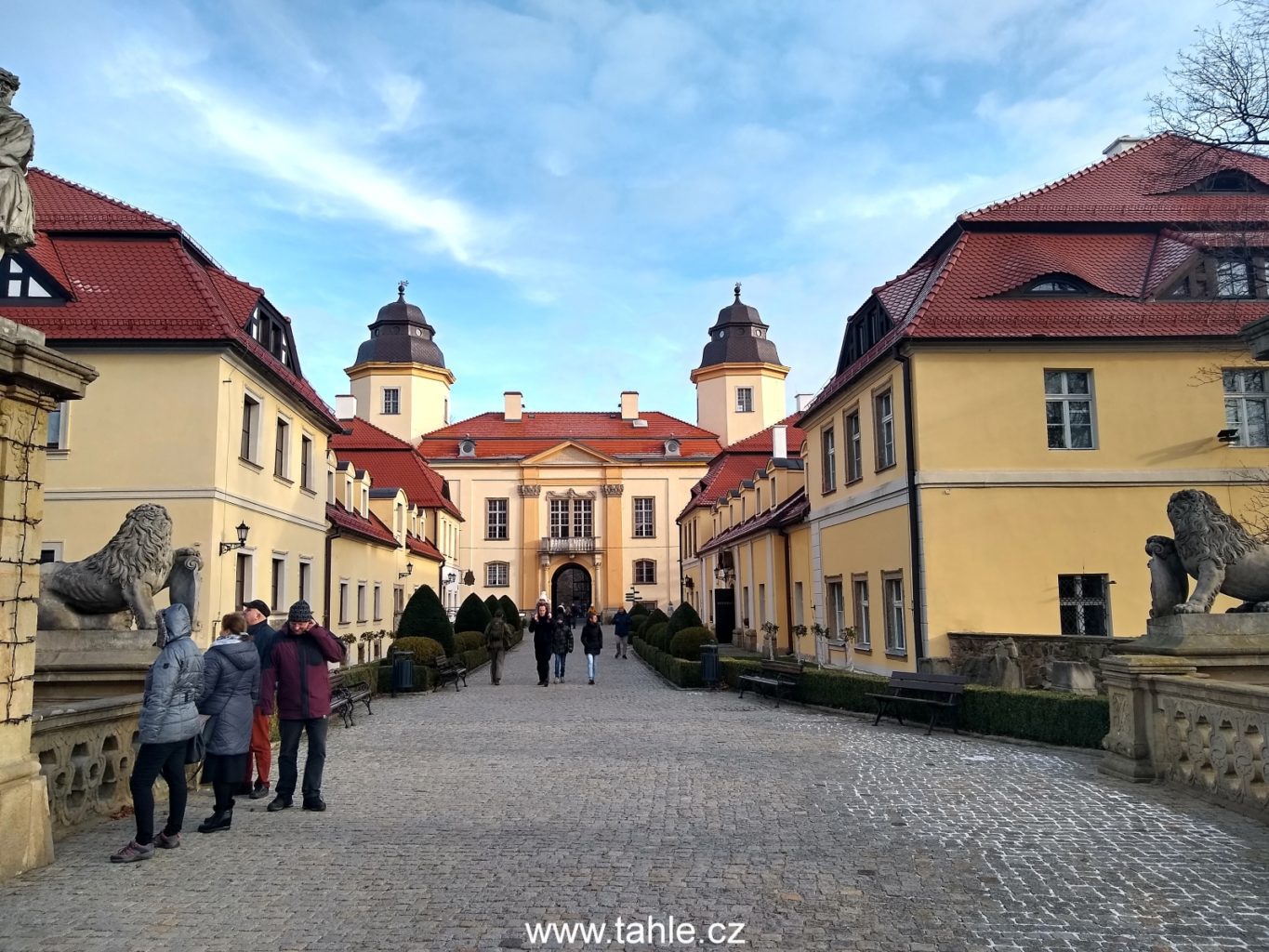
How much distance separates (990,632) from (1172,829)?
8951 millimetres

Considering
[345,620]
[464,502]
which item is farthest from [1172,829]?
[464,502]

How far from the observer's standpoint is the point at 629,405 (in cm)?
6588

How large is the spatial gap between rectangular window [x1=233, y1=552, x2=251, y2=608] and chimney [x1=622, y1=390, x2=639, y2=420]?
1888 inches

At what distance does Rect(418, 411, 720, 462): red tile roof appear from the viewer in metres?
61.4

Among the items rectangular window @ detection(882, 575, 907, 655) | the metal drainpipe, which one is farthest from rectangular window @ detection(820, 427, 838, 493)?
the metal drainpipe

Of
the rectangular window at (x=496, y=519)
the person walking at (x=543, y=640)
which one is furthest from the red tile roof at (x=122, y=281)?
the rectangular window at (x=496, y=519)

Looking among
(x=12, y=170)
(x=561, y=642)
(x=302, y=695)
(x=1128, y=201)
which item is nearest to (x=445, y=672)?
(x=561, y=642)

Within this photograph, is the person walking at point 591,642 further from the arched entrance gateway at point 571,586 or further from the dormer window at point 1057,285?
the arched entrance gateway at point 571,586

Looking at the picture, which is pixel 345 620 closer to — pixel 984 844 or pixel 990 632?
pixel 990 632

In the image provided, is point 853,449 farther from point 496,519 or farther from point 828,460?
point 496,519

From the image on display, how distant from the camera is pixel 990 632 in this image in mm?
15375

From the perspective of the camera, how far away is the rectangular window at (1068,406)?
53.7ft

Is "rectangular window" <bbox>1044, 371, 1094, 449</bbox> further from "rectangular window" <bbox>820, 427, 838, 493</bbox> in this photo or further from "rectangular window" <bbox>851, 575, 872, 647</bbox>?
"rectangular window" <bbox>820, 427, 838, 493</bbox>

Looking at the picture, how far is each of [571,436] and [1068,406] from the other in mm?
49034
